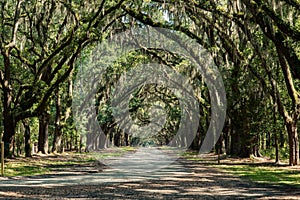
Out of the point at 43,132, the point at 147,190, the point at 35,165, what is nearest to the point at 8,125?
the point at 35,165

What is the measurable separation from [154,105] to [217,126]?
36214 mm

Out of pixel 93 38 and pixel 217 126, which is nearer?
pixel 93 38

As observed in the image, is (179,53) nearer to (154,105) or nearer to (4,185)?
(4,185)

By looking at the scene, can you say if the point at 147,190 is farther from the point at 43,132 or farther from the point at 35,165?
the point at 43,132

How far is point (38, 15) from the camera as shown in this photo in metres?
27.8

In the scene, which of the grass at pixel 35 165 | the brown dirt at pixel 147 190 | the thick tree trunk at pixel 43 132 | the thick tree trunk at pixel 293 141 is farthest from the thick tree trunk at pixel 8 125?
the thick tree trunk at pixel 293 141

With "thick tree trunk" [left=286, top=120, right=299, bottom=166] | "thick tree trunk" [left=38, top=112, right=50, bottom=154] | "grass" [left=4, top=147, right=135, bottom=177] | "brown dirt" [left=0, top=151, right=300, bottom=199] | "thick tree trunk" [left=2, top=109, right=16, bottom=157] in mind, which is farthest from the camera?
"thick tree trunk" [left=38, top=112, right=50, bottom=154]

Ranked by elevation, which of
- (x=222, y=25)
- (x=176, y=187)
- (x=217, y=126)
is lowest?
(x=176, y=187)

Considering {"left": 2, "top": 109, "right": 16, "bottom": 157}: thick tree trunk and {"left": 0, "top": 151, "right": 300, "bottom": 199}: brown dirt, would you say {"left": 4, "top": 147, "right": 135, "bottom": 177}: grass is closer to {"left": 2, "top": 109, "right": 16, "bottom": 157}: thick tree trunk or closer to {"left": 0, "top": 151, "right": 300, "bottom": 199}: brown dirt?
{"left": 2, "top": 109, "right": 16, "bottom": 157}: thick tree trunk

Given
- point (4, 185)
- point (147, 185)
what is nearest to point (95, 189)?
point (147, 185)

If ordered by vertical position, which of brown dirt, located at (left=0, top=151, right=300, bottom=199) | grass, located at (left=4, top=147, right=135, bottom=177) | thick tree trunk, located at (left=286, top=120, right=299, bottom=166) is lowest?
brown dirt, located at (left=0, top=151, right=300, bottom=199)

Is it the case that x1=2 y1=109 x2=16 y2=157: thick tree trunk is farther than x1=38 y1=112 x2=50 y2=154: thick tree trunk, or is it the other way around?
x1=38 y1=112 x2=50 y2=154: thick tree trunk

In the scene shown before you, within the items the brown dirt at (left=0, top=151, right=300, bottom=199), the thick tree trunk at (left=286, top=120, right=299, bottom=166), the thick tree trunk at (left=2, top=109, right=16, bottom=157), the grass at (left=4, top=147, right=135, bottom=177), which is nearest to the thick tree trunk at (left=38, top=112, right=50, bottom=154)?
the grass at (left=4, top=147, right=135, bottom=177)

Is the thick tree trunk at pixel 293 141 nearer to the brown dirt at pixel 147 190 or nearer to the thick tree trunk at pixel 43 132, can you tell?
the brown dirt at pixel 147 190
